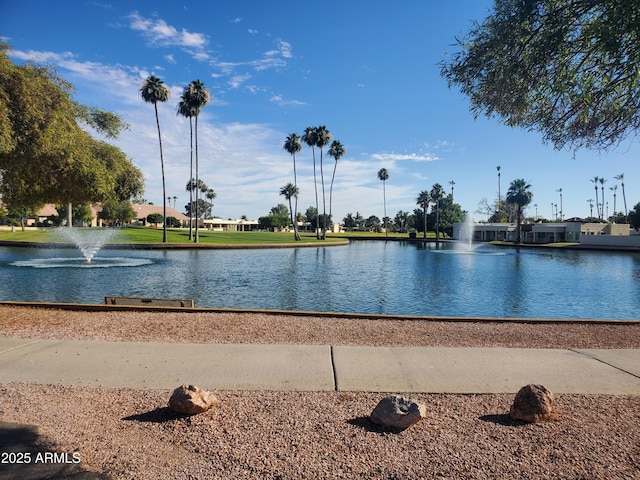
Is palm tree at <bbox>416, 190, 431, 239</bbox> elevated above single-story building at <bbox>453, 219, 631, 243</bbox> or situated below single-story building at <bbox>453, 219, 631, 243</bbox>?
above

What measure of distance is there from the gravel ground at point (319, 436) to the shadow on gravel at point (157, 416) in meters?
0.02

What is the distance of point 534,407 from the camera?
177 inches

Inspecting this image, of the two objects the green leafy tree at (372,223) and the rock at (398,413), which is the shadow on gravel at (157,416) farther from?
the green leafy tree at (372,223)

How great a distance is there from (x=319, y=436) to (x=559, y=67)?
576cm

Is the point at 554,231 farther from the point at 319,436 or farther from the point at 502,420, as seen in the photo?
the point at 319,436

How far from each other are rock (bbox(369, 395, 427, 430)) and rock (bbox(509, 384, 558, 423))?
993mm

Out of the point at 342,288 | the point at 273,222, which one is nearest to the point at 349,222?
the point at 273,222

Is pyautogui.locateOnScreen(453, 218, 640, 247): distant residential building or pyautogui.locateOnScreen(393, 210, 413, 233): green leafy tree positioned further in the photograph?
pyautogui.locateOnScreen(393, 210, 413, 233): green leafy tree

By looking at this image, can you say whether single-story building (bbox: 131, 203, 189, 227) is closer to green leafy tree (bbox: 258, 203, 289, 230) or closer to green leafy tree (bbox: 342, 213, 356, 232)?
green leafy tree (bbox: 258, 203, 289, 230)

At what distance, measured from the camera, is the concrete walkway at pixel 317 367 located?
561cm

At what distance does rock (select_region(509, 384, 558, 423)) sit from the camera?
448 cm

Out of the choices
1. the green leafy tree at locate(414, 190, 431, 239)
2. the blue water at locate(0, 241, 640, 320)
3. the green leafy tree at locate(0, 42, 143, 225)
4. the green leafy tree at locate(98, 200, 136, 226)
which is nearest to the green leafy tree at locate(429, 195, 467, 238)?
the green leafy tree at locate(414, 190, 431, 239)

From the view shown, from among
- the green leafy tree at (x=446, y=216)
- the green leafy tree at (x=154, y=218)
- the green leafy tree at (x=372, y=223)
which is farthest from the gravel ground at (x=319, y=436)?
the green leafy tree at (x=372, y=223)

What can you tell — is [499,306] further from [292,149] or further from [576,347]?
[292,149]
